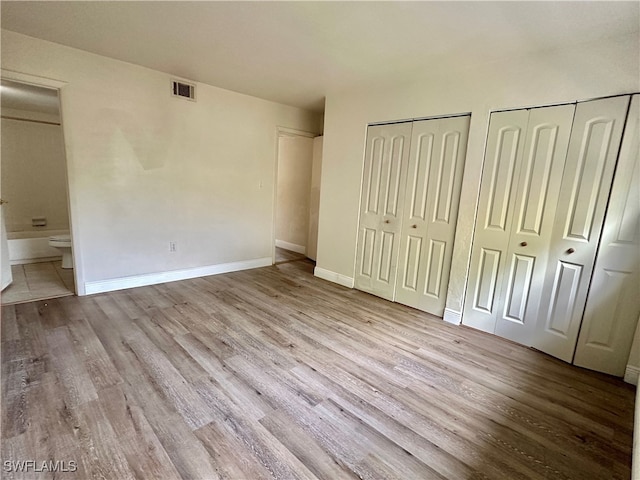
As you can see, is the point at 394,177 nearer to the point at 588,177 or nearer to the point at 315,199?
the point at 588,177

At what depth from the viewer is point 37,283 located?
3.48m

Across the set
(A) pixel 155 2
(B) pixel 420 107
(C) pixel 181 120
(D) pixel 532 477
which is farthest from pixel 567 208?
(C) pixel 181 120

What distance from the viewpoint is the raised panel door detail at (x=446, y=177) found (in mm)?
2900

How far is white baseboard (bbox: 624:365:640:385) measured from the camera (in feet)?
6.88

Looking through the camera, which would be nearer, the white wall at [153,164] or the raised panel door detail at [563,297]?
the raised panel door detail at [563,297]

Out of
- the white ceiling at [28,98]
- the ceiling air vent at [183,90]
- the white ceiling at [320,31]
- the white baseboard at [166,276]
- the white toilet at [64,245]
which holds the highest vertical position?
the white ceiling at [320,31]

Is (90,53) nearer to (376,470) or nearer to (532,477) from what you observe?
(376,470)

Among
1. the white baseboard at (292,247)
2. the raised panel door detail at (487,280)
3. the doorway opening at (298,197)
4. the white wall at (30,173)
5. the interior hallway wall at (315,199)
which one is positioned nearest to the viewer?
the raised panel door detail at (487,280)

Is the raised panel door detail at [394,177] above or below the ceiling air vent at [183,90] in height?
below

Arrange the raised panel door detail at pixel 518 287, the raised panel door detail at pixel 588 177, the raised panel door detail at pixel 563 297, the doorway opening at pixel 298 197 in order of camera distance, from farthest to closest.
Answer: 1. the doorway opening at pixel 298 197
2. the raised panel door detail at pixel 518 287
3. the raised panel door detail at pixel 563 297
4. the raised panel door detail at pixel 588 177

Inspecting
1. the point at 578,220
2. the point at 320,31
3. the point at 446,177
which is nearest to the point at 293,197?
the point at 446,177

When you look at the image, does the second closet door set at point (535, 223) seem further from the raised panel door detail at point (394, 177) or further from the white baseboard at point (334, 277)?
the white baseboard at point (334, 277)

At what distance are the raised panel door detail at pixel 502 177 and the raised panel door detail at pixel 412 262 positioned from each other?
72 centimetres

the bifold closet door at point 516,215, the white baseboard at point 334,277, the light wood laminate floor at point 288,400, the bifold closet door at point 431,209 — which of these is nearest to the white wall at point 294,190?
the white baseboard at point 334,277
